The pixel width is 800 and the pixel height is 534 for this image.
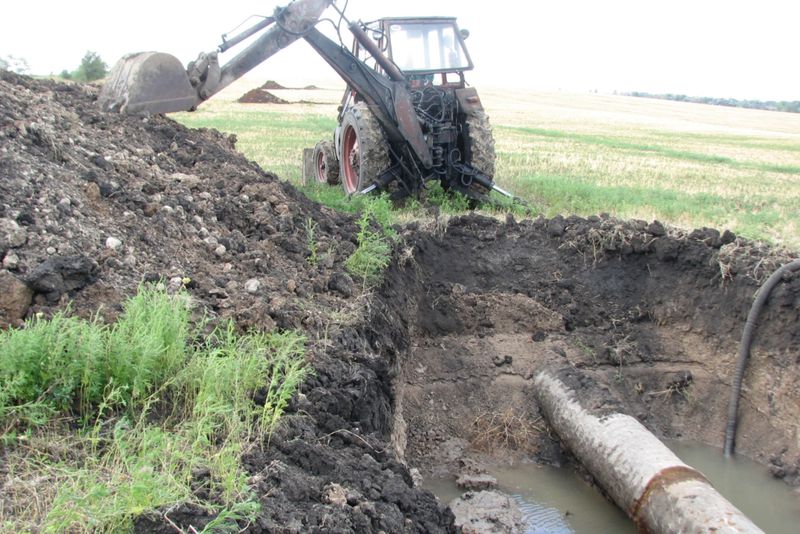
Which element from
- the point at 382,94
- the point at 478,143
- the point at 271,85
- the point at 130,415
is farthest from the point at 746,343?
the point at 271,85

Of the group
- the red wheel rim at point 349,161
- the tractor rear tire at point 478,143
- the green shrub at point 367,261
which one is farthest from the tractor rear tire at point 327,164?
A: the green shrub at point 367,261

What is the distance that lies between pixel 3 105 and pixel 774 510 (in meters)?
6.66

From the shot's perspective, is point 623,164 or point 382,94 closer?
point 382,94

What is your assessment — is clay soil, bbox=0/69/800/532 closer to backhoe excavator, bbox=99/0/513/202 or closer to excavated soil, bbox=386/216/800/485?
excavated soil, bbox=386/216/800/485

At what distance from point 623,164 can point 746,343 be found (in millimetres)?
10217

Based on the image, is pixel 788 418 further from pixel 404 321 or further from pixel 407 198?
pixel 407 198

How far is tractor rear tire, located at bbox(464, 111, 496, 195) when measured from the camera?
943 cm

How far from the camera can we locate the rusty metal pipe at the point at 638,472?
15.4 feet

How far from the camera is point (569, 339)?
7555 millimetres

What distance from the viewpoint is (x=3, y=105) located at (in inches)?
231

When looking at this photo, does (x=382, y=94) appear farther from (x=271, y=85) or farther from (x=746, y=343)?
(x=271, y=85)

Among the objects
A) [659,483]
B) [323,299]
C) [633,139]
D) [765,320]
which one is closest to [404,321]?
[323,299]

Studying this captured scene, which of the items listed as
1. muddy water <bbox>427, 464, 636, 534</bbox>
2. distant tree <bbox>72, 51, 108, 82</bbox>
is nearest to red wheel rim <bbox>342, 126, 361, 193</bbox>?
muddy water <bbox>427, 464, 636, 534</bbox>

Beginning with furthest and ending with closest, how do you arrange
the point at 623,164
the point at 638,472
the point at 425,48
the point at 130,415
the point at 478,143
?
the point at 623,164
the point at 425,48
the point at 478,143
the point at 638,472
the point at 130,415
